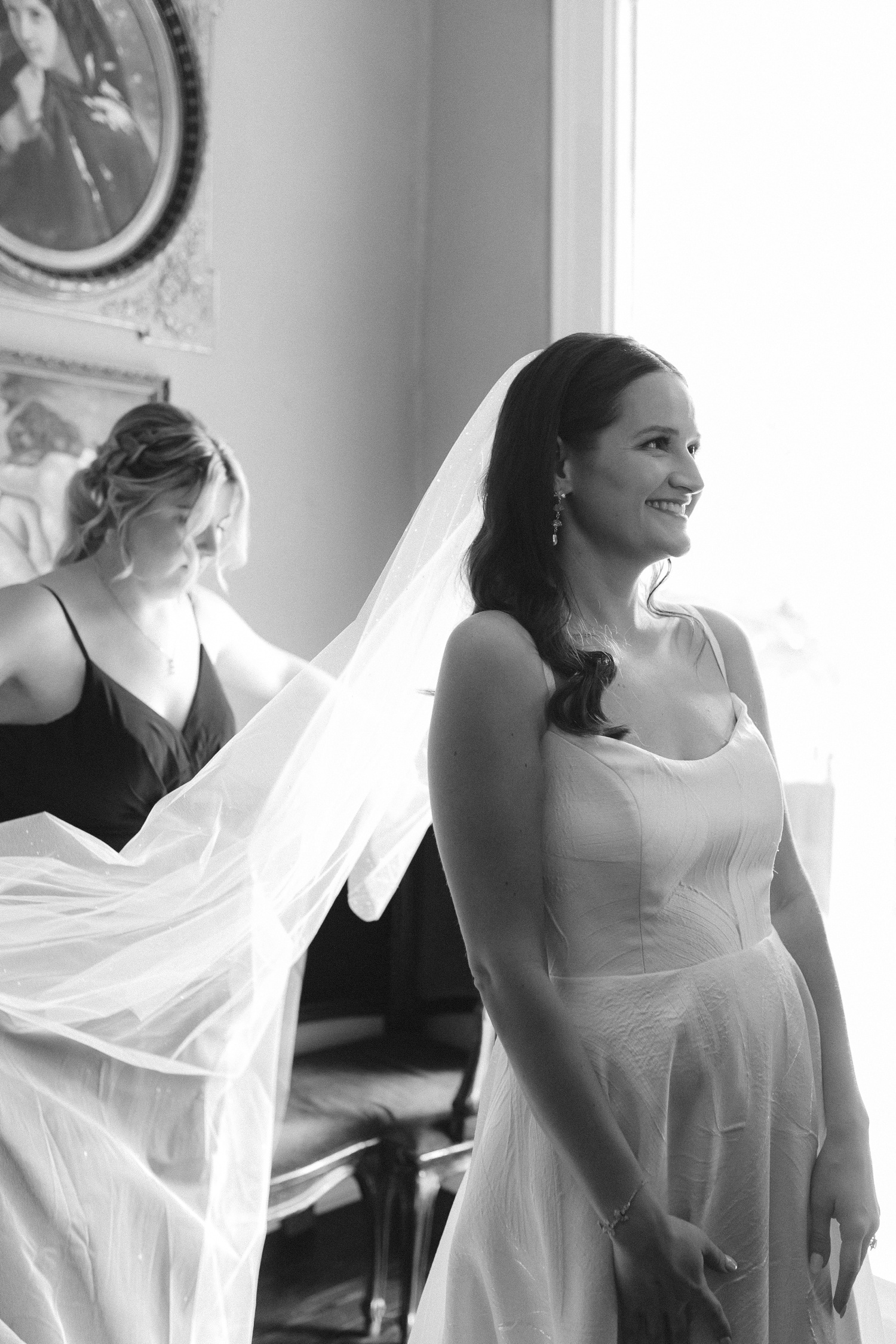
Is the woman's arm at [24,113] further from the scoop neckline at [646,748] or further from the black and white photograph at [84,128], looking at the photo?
the scoop neckline at [646,748]

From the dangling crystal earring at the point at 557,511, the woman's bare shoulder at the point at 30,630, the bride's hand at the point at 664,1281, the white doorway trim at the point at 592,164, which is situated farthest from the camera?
the white doorway trim at the point at 592,164

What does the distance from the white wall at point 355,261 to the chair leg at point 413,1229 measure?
1558mm

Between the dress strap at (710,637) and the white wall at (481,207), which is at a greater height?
the white wall at (481,207)

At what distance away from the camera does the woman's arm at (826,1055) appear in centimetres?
131

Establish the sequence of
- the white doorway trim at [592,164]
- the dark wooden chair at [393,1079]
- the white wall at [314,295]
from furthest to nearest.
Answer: the white wall at [314,295] → the white doorway trim at [592,164] → the dark wooden chair at [393,1079]

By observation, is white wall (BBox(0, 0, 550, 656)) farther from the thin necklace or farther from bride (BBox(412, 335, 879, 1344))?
bride (BBox(412, 335, 879, 1344))

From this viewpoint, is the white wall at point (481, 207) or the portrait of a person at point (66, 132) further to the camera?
the white wall at point (481, 207)

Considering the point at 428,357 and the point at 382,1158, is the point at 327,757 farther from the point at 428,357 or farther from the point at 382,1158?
the point at 428,357

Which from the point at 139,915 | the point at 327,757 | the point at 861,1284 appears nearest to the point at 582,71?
the point at 327,757

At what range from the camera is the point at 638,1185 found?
119 cm

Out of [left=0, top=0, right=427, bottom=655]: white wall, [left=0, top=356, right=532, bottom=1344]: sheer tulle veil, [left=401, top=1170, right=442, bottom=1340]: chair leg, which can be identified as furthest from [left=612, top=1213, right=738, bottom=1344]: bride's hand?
[left=0, top=0, right=427, bottom=655]: white wall

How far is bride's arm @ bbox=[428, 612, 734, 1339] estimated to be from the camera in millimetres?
1189

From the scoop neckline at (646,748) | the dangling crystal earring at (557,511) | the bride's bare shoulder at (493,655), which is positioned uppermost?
the dangling crystal earring at (557,511)

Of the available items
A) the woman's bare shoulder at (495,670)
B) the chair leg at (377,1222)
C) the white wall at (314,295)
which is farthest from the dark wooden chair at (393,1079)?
the woman's bare shoulder at (495,670)
